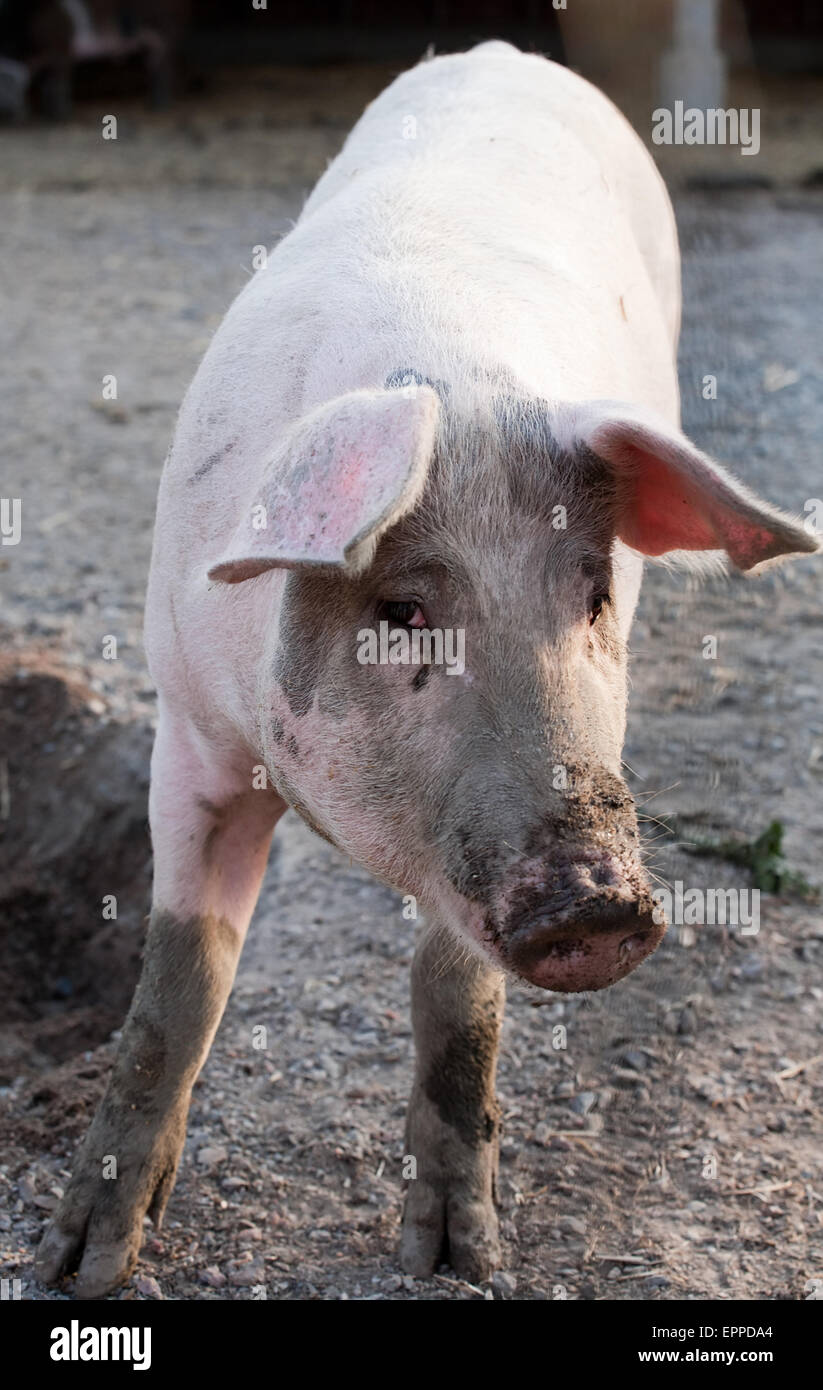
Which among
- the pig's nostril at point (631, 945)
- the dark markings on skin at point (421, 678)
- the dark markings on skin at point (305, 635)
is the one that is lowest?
the pig's nostril at point (631, 945)

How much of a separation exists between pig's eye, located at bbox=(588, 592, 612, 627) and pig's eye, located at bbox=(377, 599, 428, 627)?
263mm

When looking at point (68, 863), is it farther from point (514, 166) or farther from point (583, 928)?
point (583, 928)

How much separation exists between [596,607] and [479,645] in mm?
260

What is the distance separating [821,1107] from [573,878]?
162 centimetres

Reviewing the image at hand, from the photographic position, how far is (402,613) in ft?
7.00

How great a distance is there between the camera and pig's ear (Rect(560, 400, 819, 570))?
6.84 feet

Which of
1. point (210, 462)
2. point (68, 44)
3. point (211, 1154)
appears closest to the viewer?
point (210, 462)

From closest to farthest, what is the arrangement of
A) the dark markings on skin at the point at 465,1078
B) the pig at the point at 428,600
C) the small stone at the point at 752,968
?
the pig at the point at 428,600
the dark markings on skin at the point at 465,1078
the small stone at the point at 752,968

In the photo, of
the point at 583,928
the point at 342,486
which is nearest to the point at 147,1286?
the point at 583,928

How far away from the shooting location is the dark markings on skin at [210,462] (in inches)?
101

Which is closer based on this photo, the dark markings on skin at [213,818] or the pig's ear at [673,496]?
the pig's ear at [673,496]

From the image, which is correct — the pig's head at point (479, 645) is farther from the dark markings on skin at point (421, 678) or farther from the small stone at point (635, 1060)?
the small stone at point (635, 1060)

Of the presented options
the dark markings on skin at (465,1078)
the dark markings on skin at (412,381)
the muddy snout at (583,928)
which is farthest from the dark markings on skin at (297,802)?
the dark markings on skin at (465,1078)
